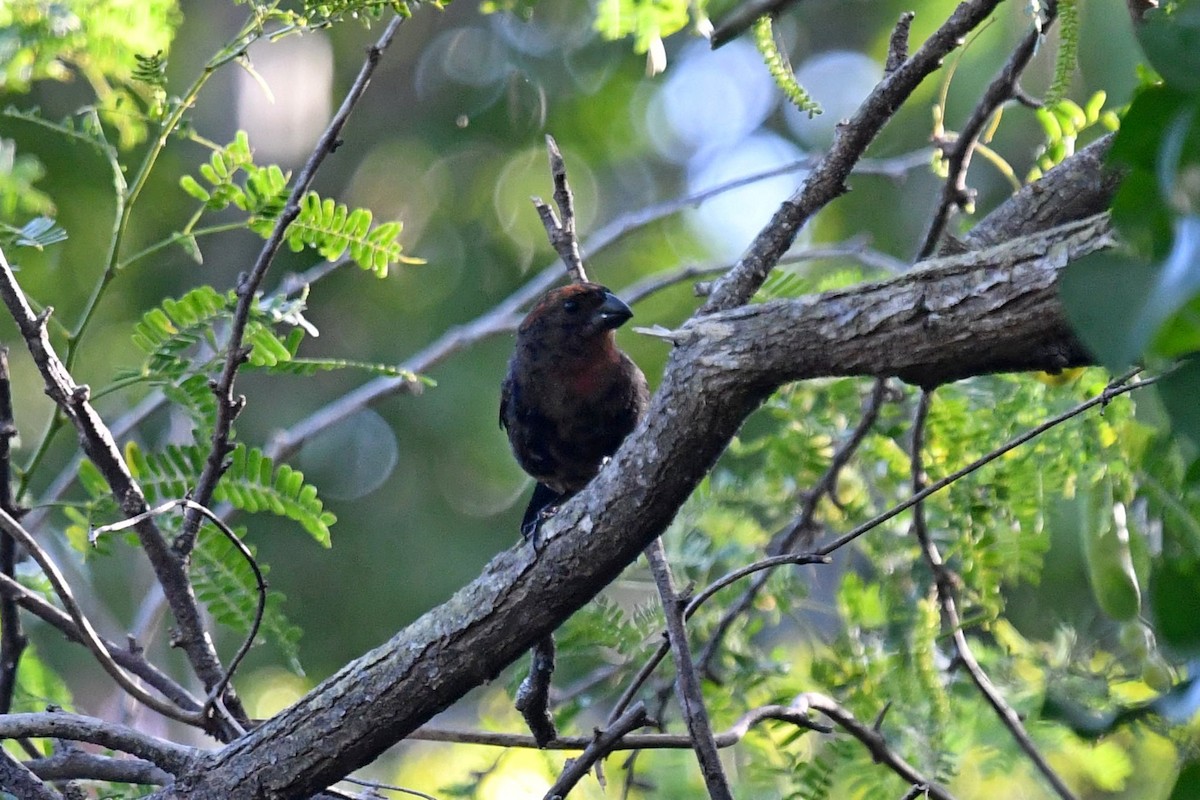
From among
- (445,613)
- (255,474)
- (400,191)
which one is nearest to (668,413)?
(445,613)

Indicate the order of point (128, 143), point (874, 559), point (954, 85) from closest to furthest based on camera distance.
A: point (128, 143)
point (874, 559)
point (954, 85)

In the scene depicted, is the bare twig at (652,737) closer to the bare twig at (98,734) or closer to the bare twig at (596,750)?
the bare twig at (596,750)

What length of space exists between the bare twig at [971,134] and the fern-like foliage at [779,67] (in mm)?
542

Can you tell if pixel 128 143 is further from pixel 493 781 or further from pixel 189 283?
pixel 189 283

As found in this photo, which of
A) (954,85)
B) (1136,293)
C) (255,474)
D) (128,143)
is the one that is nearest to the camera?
(1136,293)

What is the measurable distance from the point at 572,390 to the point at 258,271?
1.50 meters

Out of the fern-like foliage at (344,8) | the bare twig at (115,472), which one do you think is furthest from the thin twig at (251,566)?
the fern-like foliage at (344,8)

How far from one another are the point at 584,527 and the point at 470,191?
9736 millimetres

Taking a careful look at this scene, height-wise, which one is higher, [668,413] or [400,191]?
[400,191]

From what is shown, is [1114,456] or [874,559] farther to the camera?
[874,559]

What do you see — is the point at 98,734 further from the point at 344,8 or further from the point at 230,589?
the point at 344,8

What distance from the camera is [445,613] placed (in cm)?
236

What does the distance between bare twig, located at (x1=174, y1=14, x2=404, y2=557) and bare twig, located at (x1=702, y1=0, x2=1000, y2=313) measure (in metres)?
0.85

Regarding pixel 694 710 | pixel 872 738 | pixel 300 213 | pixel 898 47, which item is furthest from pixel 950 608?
pixel 300 213
